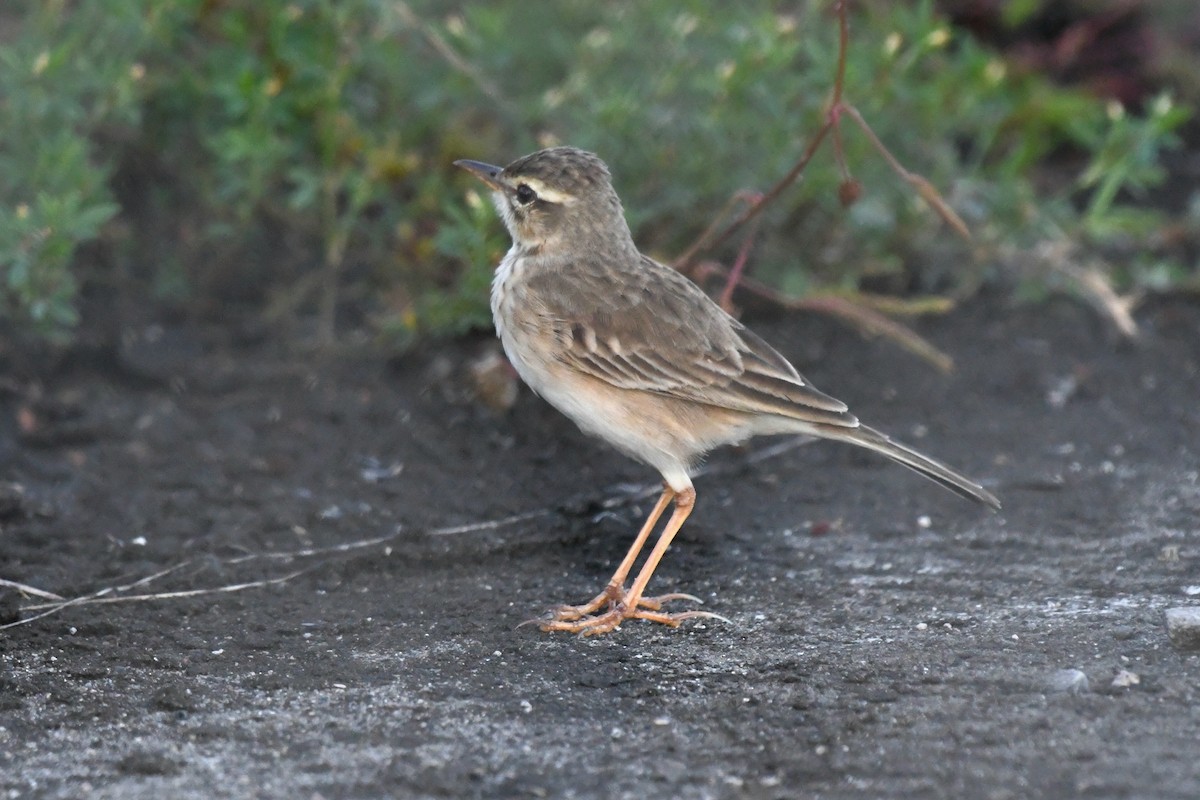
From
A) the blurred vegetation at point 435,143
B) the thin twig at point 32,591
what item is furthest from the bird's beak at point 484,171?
the thin twig at point 32,591

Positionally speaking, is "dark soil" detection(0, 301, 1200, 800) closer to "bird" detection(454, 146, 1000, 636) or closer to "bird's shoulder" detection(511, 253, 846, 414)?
"bird" detection(454, 146, 1000, 636)

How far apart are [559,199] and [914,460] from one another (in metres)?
1.70

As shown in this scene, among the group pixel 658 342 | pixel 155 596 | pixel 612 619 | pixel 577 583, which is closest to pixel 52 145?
pixel 155 596

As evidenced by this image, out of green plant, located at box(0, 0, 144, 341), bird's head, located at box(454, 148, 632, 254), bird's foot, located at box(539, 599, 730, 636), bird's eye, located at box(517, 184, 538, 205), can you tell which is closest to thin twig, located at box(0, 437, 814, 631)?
bird's foot, located at box(539, 599, 730, 636)

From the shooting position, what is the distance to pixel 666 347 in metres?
5.35

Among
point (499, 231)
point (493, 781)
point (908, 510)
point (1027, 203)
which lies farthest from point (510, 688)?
point (1027, 203)

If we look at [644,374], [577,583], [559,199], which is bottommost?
[577,583]

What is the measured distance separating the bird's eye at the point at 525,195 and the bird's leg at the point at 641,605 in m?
1.29

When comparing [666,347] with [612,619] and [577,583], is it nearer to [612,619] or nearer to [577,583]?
[577,583]

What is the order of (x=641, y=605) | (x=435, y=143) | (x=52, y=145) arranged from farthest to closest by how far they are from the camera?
1. (x=435, y=143)
2. (x=52, y=145)
3. (x=641, y=605)

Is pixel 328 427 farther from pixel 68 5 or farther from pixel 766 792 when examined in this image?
pixel 766 792

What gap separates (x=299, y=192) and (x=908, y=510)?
3039 millimetres

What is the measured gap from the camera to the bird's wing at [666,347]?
206 inches

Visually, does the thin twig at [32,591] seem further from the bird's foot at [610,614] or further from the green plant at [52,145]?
the bird's foot at [610,614]
